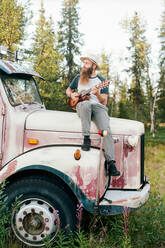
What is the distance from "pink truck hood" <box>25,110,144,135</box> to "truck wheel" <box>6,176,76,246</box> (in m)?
0.73

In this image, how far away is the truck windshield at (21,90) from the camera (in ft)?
13.3

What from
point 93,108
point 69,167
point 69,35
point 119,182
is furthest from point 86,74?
point 69,35

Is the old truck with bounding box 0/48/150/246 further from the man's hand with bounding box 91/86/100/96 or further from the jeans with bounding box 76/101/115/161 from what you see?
the man's hand with bounding box 91/86/100/96

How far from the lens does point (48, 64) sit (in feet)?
63.3

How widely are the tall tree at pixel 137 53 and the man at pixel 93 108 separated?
111ft

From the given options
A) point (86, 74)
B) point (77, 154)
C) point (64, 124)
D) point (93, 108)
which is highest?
point (86, 74)

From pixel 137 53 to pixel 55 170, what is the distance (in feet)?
126

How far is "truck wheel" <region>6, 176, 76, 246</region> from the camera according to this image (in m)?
3.51

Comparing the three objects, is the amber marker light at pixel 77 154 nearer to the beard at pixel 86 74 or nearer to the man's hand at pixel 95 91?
the man's hand at pixel 95 91

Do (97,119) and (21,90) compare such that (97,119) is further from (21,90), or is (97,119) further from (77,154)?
(21,90)

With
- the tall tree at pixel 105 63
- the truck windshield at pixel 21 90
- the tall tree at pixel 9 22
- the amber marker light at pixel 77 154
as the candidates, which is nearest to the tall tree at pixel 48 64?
the tall tree at pixel 9 22

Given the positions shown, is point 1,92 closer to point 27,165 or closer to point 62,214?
point 27,165

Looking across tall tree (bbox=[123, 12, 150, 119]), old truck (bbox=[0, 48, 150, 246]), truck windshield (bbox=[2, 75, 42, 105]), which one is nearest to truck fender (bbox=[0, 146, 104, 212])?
old truck (bbox=[0, 48, 150, 246])

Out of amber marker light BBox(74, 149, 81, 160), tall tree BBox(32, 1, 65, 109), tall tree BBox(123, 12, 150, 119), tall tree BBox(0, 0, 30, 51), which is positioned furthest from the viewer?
tall tree BBox(123, 12, 150, 119)
